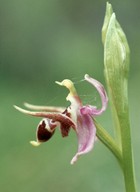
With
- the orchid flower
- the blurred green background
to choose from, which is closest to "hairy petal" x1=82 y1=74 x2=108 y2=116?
the orchid flower

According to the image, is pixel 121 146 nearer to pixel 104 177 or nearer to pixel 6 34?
pixel 104 177

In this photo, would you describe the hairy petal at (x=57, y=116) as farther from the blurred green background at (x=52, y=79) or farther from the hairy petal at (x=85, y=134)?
the blurred green background at (x=52, y=79)

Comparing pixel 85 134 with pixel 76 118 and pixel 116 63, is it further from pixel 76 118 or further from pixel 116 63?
pixel 116 63

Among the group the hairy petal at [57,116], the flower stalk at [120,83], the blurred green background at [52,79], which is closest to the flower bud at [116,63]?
the flower stalk at [120,83]

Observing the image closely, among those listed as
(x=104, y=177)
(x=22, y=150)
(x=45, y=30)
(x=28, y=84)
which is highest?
(x=45, y=30)

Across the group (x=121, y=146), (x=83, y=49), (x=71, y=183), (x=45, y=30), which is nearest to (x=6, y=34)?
(x=45, y=30)
